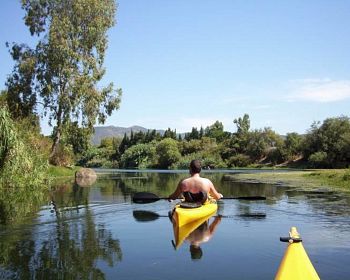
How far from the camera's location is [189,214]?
10.2 meters

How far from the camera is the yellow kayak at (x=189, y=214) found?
9.91 meters

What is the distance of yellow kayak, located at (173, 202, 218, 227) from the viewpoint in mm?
9914

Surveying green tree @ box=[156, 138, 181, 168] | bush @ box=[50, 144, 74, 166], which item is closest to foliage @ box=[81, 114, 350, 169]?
green tree @ box=[156, 138, 181, 168]

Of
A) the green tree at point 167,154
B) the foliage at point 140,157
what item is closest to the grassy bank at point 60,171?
the green tree at point 167,154

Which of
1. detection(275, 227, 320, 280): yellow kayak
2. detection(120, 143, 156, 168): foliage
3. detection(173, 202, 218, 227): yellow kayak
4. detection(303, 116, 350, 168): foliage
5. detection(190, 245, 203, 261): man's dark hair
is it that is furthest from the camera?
detection(120, 143, 156, 168): foliage

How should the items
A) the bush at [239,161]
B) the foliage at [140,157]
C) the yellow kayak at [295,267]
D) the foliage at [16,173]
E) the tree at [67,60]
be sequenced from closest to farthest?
the yellow kayak at [295,267] → the foliage at [16,173] → the tree at [67,60] → the bush at [239,161] → the foliage at [140,157]

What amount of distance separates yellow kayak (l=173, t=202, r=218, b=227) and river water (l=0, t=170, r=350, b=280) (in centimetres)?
43

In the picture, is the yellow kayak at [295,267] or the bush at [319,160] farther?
the bush at [319,160]

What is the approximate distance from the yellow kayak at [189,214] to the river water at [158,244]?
43 centimetres

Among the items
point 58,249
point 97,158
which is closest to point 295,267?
point 58,249

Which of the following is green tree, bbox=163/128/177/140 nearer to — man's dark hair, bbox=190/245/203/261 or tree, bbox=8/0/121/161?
tree, bbox=8/0/121/161

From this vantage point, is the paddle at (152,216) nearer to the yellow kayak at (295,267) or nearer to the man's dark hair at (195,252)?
the man's dark hair at (195,252)

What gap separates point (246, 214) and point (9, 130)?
12268 mm

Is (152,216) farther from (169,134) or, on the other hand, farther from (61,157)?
(169,134)
